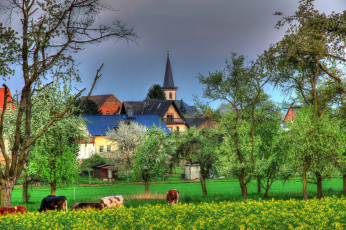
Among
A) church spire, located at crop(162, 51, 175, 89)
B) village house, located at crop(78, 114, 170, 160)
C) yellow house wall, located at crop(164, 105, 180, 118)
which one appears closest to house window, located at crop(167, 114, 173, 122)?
yellow house wall, located at crop(164, 105, 180, 118)

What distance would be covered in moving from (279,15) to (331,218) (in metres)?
16.5

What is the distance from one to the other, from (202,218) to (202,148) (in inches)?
961

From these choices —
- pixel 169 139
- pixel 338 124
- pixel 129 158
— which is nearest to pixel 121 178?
pixel 129 158

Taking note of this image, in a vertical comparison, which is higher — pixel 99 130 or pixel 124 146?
pixel 99 130

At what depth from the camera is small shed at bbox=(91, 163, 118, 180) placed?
193ft

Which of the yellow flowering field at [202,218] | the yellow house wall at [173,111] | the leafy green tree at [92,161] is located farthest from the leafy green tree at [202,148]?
the yellow house wall at [173,111]

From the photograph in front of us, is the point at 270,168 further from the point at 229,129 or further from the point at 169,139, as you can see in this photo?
the point at 169,139

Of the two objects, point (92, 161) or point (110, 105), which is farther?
point (110, 105)

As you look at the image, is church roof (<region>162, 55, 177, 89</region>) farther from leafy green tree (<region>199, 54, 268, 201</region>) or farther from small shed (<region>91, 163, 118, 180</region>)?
leafy green tree (<region>199, 54, 268, 201</region>)

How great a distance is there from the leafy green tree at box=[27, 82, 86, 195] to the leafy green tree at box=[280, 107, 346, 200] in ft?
57.9

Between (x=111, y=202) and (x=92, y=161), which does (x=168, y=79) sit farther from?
(x=111, y=202)

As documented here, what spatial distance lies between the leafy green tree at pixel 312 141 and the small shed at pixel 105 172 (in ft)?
107

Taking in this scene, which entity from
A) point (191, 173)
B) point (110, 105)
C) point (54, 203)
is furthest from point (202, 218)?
point (110, 105)

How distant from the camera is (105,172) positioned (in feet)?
196
